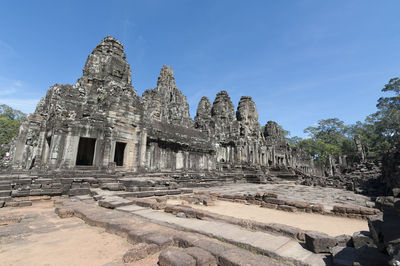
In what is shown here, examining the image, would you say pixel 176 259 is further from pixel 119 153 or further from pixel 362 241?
pixel 119 153

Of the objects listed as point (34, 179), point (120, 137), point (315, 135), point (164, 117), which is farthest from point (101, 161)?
point (315, 135)

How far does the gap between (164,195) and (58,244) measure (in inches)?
237

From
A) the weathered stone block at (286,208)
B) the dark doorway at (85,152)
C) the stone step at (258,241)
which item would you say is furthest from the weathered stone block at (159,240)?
the dark doorway at (85,152)

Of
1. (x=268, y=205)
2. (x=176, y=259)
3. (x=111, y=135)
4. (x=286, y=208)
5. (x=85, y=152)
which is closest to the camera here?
(x=176, y=259)

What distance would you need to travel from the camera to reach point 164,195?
29.9 ft

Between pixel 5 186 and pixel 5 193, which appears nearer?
pixel 5 193

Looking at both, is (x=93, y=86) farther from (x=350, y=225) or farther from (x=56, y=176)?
(x=350, y=225)

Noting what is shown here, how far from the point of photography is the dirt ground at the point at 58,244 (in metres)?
2.72

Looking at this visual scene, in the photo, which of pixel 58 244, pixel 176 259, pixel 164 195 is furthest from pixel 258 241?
pixel 164 195

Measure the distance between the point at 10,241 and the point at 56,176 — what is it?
6.82 meters

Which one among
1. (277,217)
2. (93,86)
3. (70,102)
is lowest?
(277,217)

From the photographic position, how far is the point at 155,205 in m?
5.86

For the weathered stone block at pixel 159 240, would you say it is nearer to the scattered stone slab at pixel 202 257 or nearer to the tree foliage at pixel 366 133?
the scattered stone slab at pixel 202 257

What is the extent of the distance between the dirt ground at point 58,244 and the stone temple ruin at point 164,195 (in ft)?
0.13
